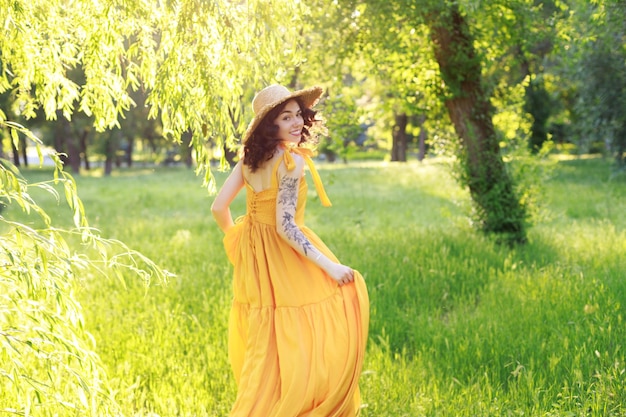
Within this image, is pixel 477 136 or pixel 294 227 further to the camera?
pixel 477 136

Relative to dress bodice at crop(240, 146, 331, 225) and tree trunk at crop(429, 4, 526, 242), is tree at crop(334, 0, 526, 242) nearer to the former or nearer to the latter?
tree trunk at crop(429, 4, 526, 242)

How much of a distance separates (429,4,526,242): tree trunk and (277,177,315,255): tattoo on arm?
17.2ft

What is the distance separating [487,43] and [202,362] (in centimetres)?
563

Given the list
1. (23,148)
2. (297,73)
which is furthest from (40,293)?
(23,148)

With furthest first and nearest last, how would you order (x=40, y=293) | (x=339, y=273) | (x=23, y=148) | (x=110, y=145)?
(x=23, y=148) → (x=110, y=145) → (x=339, y=273) → (x=40, y=293)

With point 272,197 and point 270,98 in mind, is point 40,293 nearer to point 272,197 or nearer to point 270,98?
point 272,197

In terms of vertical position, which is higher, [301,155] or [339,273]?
[301,155]

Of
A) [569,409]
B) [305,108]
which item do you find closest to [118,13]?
[305,108]

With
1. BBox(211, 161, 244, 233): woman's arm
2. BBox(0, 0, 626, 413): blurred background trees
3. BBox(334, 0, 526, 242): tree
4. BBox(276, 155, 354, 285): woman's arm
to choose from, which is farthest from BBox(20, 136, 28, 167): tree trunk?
BBox(276, 155, 354, 285): woman's arm

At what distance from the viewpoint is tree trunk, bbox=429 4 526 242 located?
837 centimetres

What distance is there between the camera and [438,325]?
5832 mm

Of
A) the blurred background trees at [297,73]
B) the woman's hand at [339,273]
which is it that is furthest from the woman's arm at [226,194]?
the woman's hand at [339,273]

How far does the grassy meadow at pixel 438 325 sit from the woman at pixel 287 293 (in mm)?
922

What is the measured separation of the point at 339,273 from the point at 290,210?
446 mm
